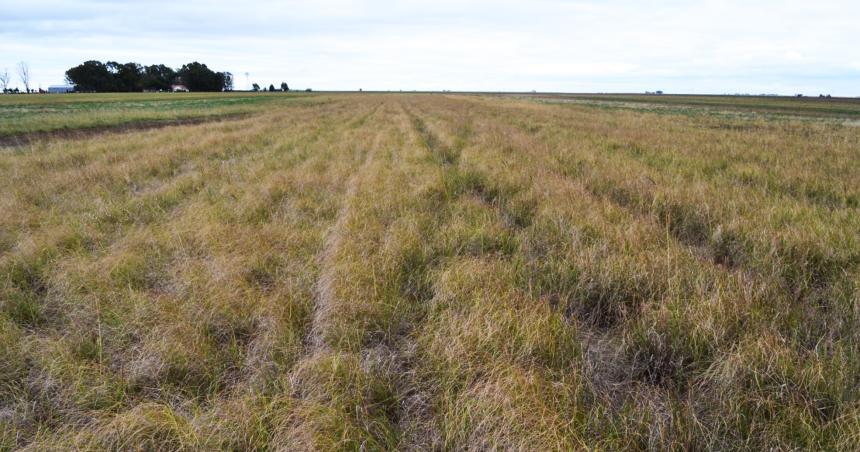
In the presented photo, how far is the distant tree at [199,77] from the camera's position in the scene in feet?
420

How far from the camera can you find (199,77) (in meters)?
129

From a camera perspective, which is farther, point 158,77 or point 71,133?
point 158,77

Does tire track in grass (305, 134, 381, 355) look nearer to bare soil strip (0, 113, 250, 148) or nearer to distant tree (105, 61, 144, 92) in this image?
bare soil strip (0, 113, 250, 148)

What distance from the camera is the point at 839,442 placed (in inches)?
74.1

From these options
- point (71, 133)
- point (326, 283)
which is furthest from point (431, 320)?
point (71, 133)

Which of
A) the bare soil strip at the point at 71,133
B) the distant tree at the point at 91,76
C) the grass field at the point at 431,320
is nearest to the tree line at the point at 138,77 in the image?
the distant tree at the point at 91,76

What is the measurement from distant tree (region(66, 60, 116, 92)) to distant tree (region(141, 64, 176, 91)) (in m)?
9.02

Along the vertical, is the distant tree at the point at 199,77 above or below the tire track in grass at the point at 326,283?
above

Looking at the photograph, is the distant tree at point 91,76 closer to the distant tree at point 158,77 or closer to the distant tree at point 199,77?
the distant tree at point 158,77

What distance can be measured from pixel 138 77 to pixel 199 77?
52.7ft

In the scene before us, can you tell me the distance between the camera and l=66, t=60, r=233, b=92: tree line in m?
113

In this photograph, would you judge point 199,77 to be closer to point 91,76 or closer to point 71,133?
point 91,76


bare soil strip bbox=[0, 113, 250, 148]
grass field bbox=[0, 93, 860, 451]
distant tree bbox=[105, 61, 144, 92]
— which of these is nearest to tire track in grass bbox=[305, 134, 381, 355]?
grass field bbox=[0, 93, 860, 451]

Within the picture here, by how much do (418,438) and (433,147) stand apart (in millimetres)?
11025
